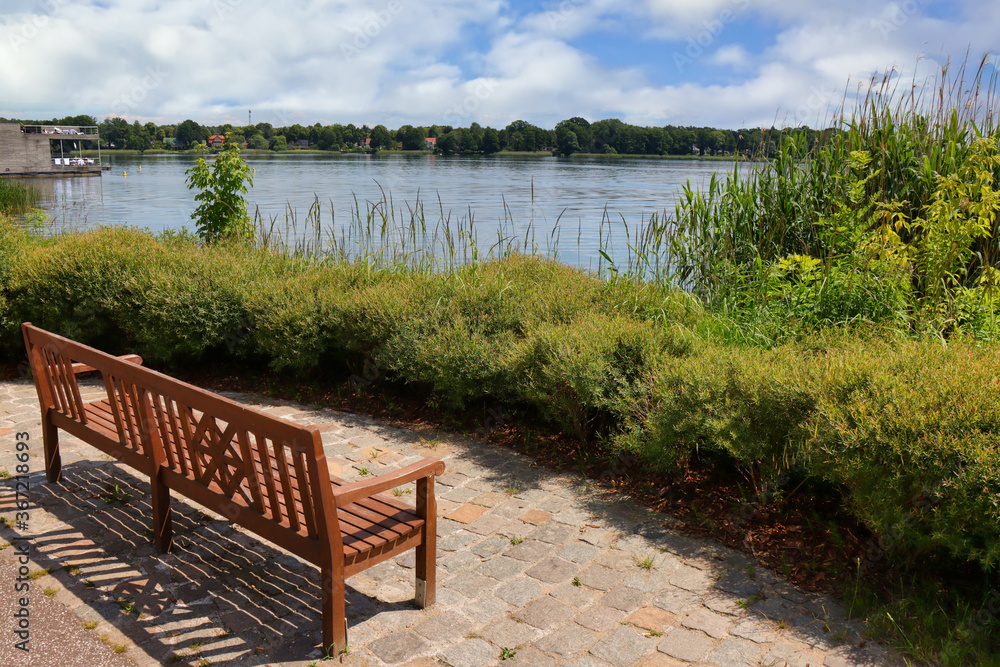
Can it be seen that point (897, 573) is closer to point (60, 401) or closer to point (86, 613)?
point (86, 613)

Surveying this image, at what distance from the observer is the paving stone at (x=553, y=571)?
3.29 meters

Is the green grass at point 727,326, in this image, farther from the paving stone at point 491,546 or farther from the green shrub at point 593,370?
the paving stone at point 491,546

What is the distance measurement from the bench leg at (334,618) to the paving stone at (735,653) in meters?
1.41

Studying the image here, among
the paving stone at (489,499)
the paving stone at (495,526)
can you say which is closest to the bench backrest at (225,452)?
the paving stone at (495,526)

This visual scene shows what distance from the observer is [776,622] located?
2930 millimetres

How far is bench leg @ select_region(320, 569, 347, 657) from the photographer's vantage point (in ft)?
8.59

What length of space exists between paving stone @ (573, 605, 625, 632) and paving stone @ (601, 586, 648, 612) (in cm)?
4

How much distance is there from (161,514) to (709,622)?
259cm

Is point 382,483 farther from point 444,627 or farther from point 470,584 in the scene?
point 470,584

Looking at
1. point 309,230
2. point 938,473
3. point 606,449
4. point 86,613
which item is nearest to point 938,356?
point 938,473

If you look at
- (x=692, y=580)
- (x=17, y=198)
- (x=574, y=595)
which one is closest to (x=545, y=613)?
(x=574, y=595)

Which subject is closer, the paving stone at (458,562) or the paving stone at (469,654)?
the paving stone at (469,654)

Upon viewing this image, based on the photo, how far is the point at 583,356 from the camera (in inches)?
173

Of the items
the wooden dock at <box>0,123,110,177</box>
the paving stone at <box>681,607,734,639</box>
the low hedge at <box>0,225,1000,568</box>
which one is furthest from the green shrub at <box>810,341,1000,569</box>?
the wooden dock at <box>0,123,110,177</box>
